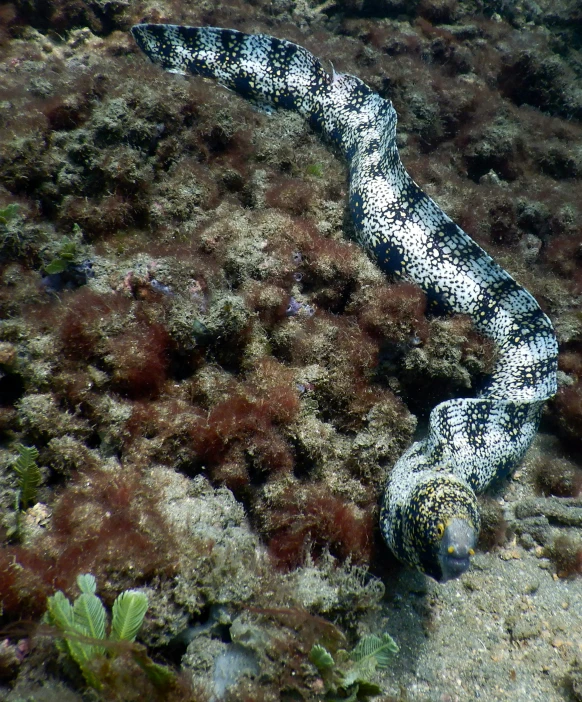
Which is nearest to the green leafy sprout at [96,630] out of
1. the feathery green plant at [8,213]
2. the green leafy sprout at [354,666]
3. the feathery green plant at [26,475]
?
the feathery green plant at [26,475]

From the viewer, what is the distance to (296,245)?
3.56 m

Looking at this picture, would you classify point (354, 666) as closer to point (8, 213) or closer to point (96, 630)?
point (96, 630)

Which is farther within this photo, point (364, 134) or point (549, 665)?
point (364, 134)

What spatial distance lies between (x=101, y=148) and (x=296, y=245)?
217 cm

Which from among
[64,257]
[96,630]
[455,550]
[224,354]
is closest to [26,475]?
[96,630]

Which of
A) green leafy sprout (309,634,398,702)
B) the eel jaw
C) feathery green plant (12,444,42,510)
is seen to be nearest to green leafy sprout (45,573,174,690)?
feathery green plant (12,444,42,510)

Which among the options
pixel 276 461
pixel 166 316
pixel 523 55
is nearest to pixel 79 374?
pixel 166 316

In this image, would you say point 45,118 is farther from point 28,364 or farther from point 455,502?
point 455,502

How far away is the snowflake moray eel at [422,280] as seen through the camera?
2646 mm

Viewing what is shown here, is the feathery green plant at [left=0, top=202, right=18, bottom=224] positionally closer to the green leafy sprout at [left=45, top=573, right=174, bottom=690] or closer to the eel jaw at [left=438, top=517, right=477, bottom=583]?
the green leafy sprout at [left=45, top=573, right=174, bottom=690]

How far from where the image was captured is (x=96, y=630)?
5.72ft

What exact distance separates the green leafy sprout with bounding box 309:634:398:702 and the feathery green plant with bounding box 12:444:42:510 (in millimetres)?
1787

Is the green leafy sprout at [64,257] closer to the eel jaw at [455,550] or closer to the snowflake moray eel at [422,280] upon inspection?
the snowflake moray eel at [422,280]

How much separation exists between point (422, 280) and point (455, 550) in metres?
2.46
